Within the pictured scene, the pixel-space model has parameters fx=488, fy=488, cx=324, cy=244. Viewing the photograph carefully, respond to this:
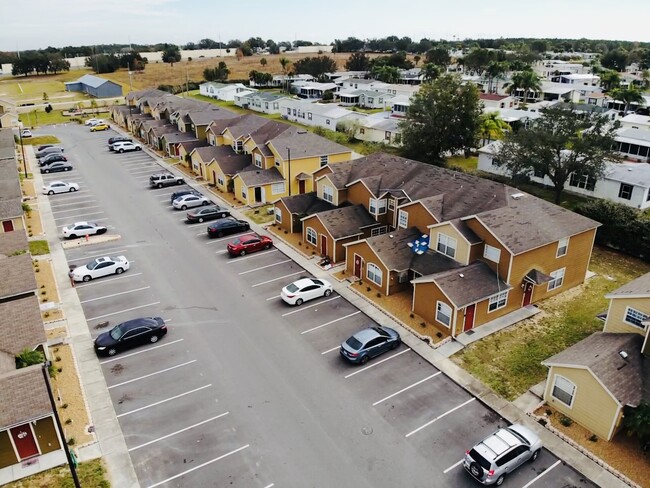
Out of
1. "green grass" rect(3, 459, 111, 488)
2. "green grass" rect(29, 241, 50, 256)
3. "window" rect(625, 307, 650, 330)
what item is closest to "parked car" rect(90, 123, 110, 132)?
"green grass" rect(29, 241, 50, 256)

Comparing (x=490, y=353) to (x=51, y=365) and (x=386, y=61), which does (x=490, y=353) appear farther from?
(x=386, y=61)

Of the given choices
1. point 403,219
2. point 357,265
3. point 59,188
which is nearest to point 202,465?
point 357,265

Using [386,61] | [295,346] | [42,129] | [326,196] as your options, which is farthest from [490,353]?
[386,61]

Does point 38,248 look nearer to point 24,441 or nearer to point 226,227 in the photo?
point 226,227

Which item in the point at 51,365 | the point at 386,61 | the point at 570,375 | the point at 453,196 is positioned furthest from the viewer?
the point at 386,61

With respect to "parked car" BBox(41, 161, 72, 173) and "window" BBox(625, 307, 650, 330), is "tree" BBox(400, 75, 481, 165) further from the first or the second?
"parked car" BBox(41, 161, 72, 173)

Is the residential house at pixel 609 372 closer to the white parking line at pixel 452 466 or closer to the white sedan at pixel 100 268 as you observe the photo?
the white parking line at pixel 452 466
